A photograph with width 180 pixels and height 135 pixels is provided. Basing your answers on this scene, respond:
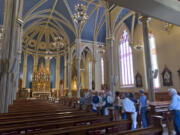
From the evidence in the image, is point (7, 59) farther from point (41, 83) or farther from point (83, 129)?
point (41, 83)

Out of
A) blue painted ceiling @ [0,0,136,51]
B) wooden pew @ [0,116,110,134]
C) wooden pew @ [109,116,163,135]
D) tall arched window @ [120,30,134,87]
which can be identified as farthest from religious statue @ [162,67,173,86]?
wooden pew @ [109,116,163,135]

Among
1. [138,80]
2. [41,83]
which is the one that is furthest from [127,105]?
[41,83]

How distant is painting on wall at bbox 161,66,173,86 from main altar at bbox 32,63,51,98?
17482mm

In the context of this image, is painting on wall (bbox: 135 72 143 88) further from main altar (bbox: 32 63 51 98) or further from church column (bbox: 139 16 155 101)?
main altar (bbox: 32 63 51 98)

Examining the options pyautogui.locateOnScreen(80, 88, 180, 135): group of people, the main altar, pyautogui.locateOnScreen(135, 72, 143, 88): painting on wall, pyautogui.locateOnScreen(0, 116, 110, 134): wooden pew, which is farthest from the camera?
the main altar

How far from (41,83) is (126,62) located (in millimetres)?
14424

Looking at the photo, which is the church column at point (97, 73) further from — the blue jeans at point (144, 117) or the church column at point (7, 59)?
the blue jeans at point (144, 117)

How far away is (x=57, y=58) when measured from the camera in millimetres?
26281

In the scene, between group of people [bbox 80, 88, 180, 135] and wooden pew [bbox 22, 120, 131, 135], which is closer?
wooden pew [bbox 22, 120, 131, 135]

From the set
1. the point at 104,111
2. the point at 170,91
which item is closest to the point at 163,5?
the point at 170,91

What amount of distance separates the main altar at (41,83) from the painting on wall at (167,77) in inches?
688

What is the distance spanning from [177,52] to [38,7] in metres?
16.2

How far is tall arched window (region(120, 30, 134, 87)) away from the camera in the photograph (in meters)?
17.0

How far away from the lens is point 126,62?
1761 centimetres
